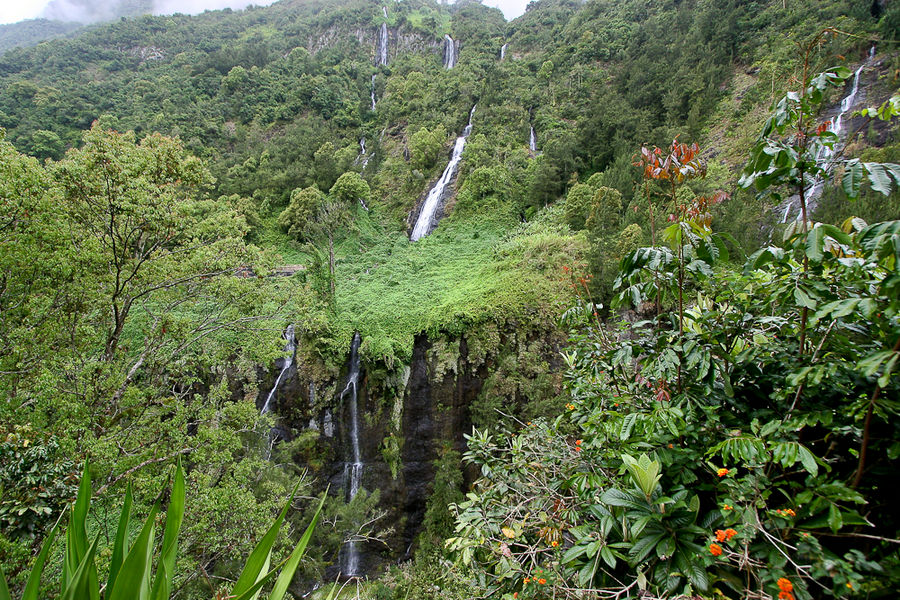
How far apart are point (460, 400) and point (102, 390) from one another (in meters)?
7.65

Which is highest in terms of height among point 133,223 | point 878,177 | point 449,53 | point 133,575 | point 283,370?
point 449,53

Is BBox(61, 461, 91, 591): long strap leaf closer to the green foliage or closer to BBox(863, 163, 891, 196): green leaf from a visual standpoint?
the green foliage

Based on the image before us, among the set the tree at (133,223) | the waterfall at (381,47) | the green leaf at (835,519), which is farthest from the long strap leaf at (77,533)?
the waterfall at (381,47)

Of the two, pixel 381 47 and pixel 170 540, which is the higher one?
pixel 381 47

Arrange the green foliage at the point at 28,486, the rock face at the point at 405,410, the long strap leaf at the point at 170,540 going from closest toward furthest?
the long strap leaf at the point at 170,540 → the green foliage at the point at 28,486 → the rock face at the point at 405,410

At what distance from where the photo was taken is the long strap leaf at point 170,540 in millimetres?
1264

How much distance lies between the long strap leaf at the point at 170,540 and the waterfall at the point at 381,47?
45907mm

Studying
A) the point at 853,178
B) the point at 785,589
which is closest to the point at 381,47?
the point at 853,178

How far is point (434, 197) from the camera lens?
65.7 ft

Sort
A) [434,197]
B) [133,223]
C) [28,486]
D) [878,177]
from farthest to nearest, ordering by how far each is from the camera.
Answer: [434,197], [133,223], [28,486], [878,177]

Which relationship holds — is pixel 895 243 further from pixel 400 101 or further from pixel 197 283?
pixel 400 101

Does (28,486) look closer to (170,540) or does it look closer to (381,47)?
(170,540)

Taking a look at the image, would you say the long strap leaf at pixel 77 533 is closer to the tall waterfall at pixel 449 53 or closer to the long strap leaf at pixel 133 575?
the long strap leaf at pixel 133 575

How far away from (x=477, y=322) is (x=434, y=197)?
36.8ft
